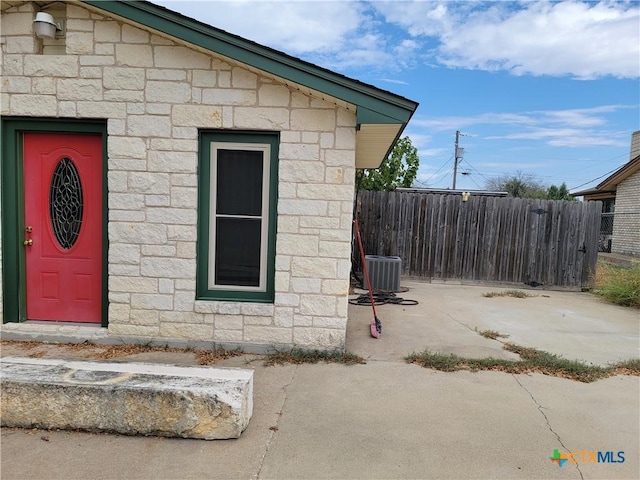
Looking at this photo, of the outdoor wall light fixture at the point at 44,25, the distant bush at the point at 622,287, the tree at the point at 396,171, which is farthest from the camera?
the tree at the point at 396,171

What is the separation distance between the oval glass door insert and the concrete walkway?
133cm

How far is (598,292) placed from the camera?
9641 millimetres

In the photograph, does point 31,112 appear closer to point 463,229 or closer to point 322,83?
point 322,83

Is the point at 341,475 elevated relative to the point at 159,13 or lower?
lower

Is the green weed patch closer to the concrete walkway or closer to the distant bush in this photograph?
the concrete walkway

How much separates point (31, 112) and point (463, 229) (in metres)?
8.92

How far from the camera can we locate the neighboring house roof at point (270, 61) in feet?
14.8

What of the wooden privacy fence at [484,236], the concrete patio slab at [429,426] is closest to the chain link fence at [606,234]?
the wooden privacy fence at [484,236]

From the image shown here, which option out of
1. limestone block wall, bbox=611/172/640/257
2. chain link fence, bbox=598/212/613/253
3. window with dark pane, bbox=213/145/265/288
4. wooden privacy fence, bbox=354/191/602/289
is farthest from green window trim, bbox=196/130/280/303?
chain link fence, bbox=598/212/613/253

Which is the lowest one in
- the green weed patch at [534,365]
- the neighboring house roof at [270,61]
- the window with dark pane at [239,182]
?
the green weed patch at [534,365]

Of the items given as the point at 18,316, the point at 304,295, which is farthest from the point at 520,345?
the point at 18,316

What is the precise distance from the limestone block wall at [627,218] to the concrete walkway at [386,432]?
51.9 ft

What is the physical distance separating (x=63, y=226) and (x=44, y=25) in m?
2.20

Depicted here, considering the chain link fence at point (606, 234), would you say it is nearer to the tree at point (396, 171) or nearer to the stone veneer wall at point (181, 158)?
the tree at point (396, 171)
